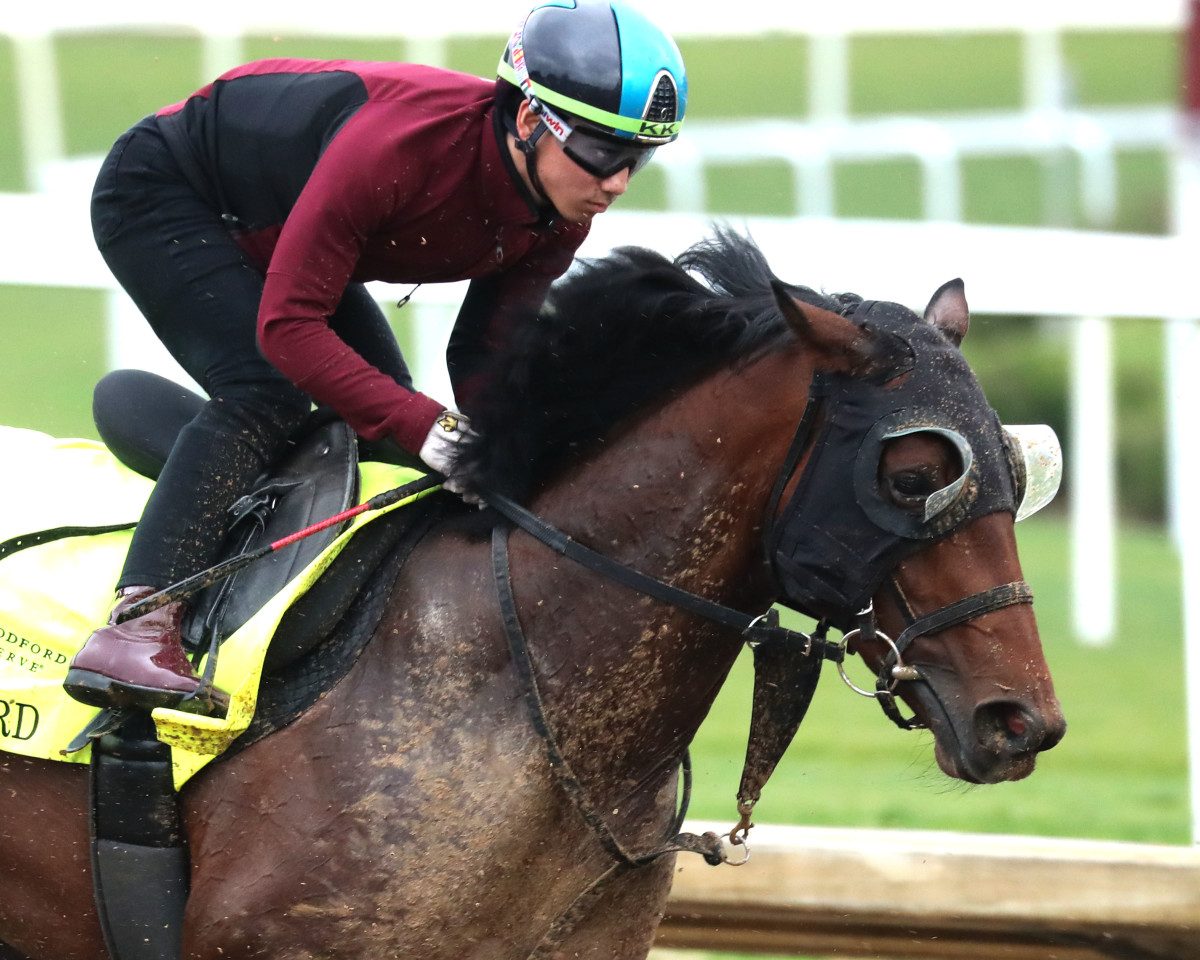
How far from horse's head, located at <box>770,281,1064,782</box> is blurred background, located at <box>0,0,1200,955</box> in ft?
0.70

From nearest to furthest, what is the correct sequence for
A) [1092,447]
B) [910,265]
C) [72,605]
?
[72,605] < [910,265] < [1092,447]

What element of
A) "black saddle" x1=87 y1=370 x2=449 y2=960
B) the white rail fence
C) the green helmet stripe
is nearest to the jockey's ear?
the green helmet stripe

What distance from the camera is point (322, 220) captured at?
8.71 ft

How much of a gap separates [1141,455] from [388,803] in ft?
46.2

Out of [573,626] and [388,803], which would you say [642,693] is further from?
[388,803]

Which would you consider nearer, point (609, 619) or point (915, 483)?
point (915, 483)

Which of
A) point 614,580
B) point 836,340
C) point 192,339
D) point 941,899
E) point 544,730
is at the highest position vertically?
point 836,340

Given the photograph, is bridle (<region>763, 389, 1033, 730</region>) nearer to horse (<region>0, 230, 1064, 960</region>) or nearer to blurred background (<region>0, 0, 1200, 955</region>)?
horse (<region>0, 230, 1064, 960</region>)

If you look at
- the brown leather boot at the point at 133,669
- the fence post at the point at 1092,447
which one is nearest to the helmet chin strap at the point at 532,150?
the brown leather boot at the point at 133,669

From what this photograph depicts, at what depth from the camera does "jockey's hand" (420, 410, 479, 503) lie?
2.74 m

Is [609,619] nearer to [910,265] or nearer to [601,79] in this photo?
[601,79]

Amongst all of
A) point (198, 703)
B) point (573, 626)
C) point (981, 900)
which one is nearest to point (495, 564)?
point (573, 626)

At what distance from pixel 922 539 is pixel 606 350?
67cm

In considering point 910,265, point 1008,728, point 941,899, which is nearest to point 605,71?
point 1008,728
